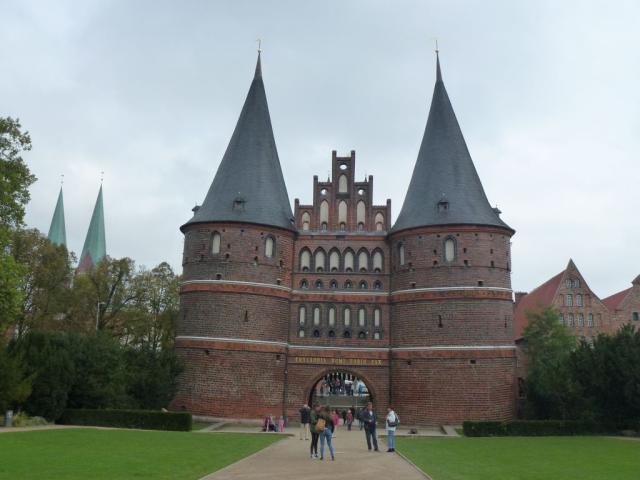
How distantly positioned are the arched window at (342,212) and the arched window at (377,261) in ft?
9.06

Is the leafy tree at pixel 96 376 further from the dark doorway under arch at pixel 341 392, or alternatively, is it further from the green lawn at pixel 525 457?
the green lawn at pixel 525 457

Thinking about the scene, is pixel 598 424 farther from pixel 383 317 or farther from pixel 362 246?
pixel 362 246

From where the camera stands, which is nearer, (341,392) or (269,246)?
(269,246)

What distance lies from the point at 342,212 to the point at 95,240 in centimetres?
5324

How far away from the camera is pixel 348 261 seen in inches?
1484

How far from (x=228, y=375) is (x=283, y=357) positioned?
3423 millimetres

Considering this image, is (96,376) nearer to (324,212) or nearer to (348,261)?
(348,261)

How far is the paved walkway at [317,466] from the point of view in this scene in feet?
46.1

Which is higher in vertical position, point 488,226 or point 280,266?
point 488,226

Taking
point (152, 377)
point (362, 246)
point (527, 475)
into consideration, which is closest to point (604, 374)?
point (362, 246)

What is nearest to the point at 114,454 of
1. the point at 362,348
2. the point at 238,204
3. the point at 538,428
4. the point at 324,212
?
the point at 538,428

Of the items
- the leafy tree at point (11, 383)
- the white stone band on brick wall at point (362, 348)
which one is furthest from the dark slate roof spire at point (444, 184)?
the leafy tree at point (11, 383)

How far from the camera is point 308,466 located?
16078 mm

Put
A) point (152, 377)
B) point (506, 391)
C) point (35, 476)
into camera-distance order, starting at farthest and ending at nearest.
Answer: point (506, 391), point (152, 377), point (35, 476)
